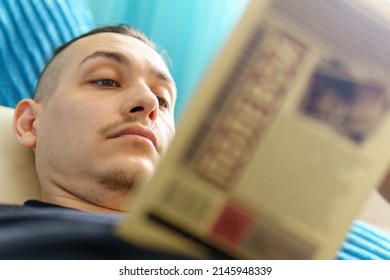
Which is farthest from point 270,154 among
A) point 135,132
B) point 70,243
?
point 135,132

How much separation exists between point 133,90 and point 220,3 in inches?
34.9

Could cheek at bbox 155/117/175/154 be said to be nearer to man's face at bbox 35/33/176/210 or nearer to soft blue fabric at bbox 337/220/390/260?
man's face at bbox 35/33/176/210

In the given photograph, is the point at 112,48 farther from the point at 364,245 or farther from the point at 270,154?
the point at 364,245

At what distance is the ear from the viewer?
857 mm

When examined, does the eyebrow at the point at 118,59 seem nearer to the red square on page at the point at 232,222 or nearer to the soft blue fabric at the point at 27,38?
the soft blue fabric at the point at 27,38

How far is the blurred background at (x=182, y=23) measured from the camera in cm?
152

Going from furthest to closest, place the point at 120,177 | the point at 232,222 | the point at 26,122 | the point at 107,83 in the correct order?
the point at 26,122 < the point at 107,83 < the point at 120,177 < the point at 232,222

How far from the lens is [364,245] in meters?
0.92

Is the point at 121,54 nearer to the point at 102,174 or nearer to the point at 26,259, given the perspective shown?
the point at 102,174

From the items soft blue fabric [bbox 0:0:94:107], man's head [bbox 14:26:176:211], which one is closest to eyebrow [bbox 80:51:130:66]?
man's head [bbox 14:26:176:211]

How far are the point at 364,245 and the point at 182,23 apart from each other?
0.95 metres

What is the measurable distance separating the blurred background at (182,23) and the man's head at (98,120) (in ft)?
2.07

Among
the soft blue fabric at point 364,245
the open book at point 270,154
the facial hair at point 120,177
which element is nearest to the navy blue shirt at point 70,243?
the open book at point 270,154

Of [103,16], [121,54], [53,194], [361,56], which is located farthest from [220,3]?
[361,56]
